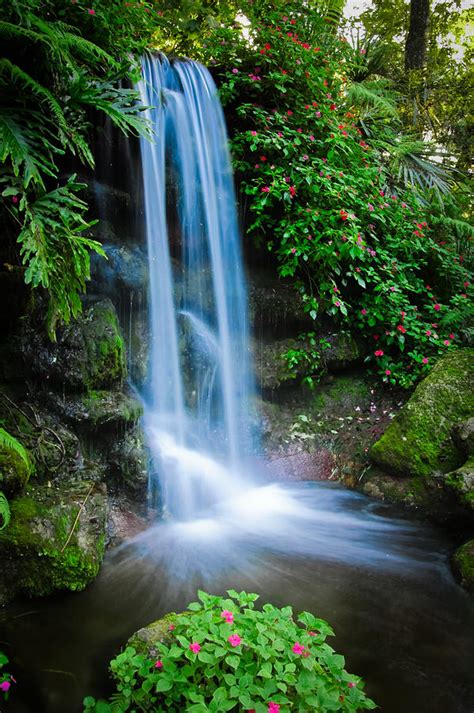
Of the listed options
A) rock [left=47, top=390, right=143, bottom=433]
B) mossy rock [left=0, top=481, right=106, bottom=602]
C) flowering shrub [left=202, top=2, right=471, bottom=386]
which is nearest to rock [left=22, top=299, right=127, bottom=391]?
rock [left=47, top=390, right=143, bottom=433]

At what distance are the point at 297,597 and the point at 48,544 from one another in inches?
Answer: 70.3

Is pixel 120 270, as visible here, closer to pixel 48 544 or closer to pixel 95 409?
pixel 95 409

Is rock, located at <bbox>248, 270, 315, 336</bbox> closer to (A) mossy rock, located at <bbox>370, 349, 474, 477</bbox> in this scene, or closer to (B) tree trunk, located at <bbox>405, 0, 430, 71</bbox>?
(A) mossy rock, located at <bbox>370, 349, 474, 477</bbox>

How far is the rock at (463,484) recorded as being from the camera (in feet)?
13.2

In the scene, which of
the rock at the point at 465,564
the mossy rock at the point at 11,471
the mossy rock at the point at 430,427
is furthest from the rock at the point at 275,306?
the mossy rock at the point at 11,471

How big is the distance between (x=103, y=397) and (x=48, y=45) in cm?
279

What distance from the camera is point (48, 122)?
12.2ft

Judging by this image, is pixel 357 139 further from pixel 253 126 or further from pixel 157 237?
pixel 157 237

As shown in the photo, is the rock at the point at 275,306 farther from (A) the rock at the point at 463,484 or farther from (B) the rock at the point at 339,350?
(A) the rock at the point at 463,484

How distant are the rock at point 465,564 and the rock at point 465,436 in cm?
101

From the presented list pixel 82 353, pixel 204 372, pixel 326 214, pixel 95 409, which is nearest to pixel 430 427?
pixel 204 372

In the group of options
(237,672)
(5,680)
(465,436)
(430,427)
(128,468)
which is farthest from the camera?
(430,427)

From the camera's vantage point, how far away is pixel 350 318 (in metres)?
6.30

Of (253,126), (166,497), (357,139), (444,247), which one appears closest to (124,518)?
(166,497)
